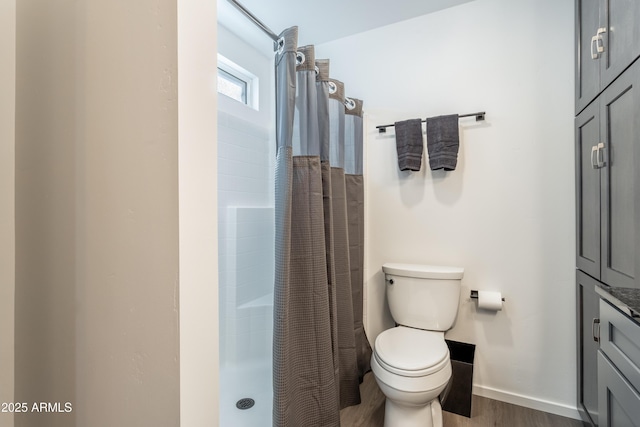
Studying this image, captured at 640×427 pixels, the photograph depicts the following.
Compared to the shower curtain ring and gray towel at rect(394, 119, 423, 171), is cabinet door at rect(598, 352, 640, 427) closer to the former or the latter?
gray towel at rect(394, 119, 423, 171)

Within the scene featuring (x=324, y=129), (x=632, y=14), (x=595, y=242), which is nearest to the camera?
(x=632, y=14)

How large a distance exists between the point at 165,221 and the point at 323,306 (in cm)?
96

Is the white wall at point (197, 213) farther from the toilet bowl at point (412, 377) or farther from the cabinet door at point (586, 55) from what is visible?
the cabinet door at point (586, 55)

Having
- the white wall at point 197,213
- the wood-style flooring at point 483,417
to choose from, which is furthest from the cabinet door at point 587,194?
the white wall at point 197,213

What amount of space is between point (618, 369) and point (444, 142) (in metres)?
1.34

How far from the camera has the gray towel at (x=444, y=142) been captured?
5.65ft

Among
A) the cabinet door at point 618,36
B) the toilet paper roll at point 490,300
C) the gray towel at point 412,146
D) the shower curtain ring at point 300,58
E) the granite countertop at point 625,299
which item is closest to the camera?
the granite countertop at point 625,299

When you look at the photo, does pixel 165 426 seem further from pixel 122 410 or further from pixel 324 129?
pixel 324 129

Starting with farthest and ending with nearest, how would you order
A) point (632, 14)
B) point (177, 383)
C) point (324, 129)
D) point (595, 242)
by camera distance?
point (324, 129) → point (595, 242) → point (632, 14) → point (177, 383)

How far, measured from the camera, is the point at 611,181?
3.57 feet

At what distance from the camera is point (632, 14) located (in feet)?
3.04

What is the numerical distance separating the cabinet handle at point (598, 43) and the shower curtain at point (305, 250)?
1150 millimetres

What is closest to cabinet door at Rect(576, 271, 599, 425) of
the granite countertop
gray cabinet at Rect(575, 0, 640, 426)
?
gray cabinet at Rect(575, 0, 640, 426)

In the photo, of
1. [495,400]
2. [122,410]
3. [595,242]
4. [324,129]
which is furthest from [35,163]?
[495,400]
